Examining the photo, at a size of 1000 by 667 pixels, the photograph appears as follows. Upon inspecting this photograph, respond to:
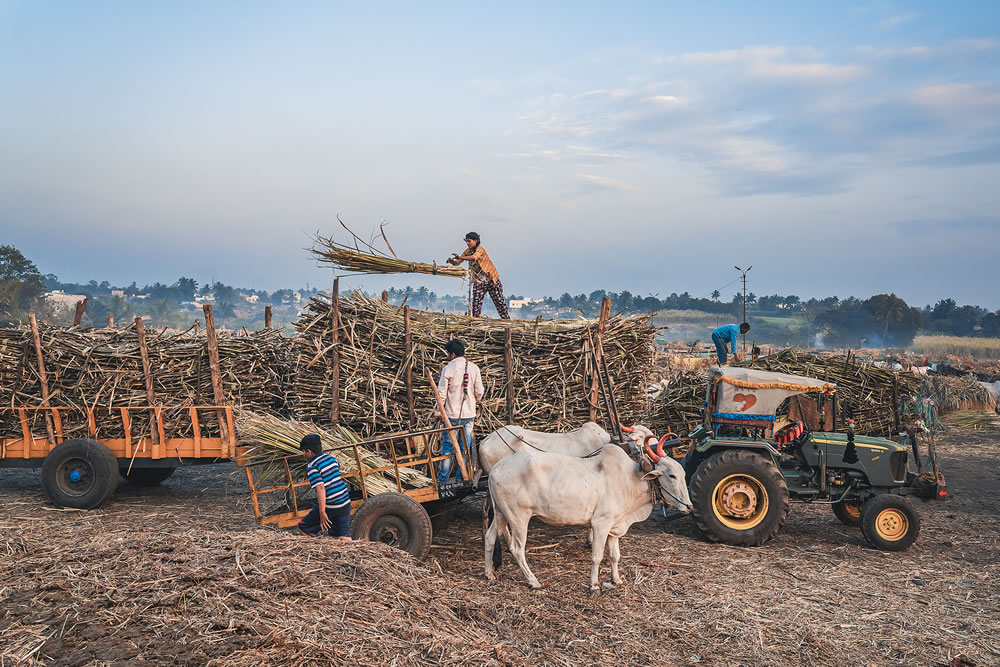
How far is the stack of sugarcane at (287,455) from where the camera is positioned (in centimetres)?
744

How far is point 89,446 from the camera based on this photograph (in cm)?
930

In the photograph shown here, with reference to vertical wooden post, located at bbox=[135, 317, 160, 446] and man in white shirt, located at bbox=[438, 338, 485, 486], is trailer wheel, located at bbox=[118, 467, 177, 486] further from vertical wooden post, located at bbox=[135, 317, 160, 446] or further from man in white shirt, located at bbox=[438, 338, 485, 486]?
man in white shirt, located at bbox=[438, 338, 485, 486]

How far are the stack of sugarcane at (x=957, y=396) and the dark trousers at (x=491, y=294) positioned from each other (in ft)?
48.5

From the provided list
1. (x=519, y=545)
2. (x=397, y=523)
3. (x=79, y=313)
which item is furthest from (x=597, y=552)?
(x=79, y=313)

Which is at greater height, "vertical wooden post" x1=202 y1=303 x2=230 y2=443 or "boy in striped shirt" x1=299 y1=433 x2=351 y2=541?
"vertical wooden post" x1=202 y1=303 x2=230 y2=443

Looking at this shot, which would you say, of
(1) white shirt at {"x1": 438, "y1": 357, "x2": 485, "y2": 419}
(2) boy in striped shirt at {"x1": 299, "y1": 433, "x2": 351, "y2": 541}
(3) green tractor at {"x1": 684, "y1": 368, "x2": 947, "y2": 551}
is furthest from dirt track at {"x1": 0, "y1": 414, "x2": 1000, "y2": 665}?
(1) white shirt at {"x1": 438, "y1": 357, "x2": 485, "y2": 419}

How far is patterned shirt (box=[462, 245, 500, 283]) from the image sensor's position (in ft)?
34.4

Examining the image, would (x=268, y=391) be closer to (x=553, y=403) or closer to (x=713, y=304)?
(x=553, y=403)

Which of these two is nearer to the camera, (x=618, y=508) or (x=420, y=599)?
Answer: (x=420, y=599)

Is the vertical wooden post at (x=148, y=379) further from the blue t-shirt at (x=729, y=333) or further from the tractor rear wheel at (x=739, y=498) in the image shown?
the blue t-shirt at (x=729, y=333)

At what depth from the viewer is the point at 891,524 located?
26.5 feet

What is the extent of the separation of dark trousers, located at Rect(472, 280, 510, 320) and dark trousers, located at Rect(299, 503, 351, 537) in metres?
4.52

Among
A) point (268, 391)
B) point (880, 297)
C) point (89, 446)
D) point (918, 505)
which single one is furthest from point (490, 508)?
point (880, 297)

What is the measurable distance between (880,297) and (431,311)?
257 feet
